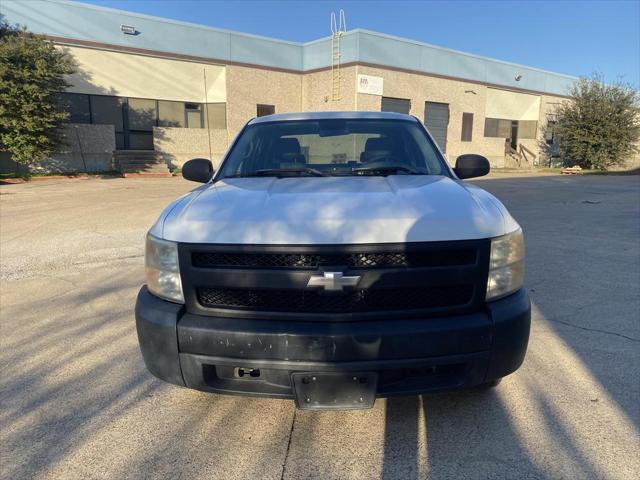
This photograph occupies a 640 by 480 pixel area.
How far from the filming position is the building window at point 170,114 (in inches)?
960

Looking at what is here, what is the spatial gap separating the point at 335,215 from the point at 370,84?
957 inches

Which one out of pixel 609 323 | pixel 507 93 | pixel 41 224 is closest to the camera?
pixel 609 323

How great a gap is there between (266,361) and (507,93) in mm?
35786

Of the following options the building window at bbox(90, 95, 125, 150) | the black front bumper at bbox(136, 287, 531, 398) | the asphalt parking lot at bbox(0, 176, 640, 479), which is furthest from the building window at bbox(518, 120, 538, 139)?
the black front bumper at bbox(136, 287, 531, 398)

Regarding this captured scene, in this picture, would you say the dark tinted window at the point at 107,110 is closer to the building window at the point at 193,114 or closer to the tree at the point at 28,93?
the building window at the point at 193,114

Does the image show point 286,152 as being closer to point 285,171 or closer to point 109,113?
point 285,171

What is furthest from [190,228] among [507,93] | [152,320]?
[507,93]

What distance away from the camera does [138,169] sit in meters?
22.4

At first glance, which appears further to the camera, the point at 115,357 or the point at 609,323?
the point at 609,323

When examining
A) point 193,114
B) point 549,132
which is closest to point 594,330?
point 193,114

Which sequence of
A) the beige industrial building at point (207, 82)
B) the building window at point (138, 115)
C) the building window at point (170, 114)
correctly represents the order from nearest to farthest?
the beige industrial building at point (207, 82), the building window at point (138, 115), the building window at point (170, 114)

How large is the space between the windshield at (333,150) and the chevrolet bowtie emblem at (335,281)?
1.30 metres

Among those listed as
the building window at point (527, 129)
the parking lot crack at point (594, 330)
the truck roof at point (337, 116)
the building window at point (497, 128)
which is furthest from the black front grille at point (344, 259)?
the building window at point (527, 129)

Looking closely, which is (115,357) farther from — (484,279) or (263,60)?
(263,60)
